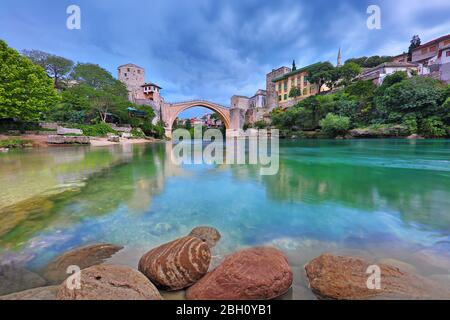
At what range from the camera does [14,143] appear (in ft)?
61.0

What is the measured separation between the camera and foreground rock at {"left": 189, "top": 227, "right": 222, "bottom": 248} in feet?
10.9

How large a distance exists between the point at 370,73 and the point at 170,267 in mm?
51080

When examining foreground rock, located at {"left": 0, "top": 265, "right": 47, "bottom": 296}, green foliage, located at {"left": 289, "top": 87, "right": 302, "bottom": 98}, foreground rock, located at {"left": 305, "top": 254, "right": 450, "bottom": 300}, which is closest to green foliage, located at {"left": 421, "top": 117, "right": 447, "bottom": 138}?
green foliage, located at {"left": 289, "top": 87, "right": 302, "bottom": 98}

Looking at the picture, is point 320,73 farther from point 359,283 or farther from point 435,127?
point 359,283

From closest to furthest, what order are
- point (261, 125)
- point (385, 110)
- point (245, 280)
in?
1. point (245, 280)
2. point (385, 110)
3. point (261, 125)

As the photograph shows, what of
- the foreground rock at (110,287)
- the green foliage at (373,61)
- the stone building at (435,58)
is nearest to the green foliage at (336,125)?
the stone building at (435,58)

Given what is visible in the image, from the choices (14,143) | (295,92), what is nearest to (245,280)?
(14,143)

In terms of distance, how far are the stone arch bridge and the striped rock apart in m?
52.7

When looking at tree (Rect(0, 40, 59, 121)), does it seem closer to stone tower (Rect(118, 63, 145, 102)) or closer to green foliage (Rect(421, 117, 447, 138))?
stone tower (Rect(118, 63, 145, 102))

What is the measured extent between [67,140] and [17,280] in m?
24.6

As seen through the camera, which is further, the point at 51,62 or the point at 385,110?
the point at 51,62
